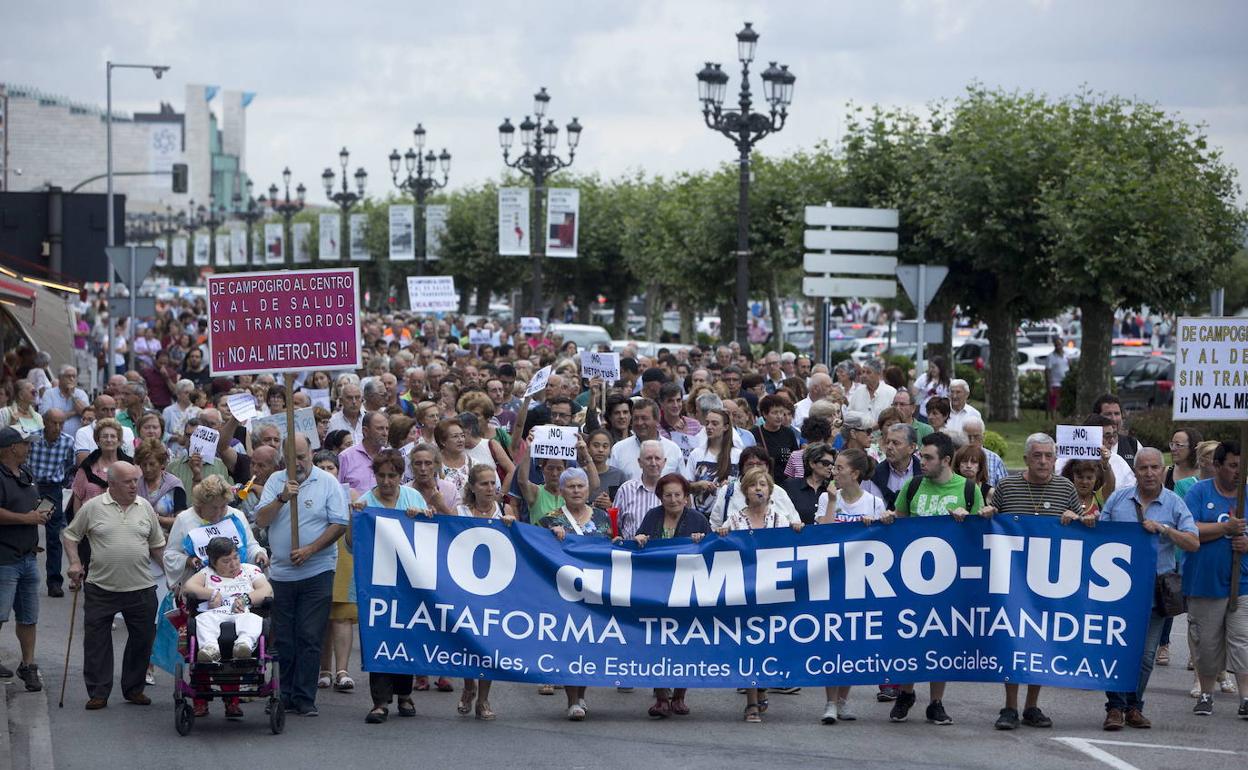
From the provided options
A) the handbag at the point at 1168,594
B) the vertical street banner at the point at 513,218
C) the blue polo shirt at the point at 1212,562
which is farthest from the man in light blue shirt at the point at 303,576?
the vertical street banner at the point at 513,218

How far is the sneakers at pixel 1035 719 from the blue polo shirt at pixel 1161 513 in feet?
3.55

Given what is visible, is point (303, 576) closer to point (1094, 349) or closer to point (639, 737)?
point (639, 737)

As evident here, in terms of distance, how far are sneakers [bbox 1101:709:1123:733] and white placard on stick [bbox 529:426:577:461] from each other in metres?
3.61

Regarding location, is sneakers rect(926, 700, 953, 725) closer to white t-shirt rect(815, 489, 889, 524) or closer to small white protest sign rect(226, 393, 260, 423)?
white t-shirt rect(815, 489, 889, 524)

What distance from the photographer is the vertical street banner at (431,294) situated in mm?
37000

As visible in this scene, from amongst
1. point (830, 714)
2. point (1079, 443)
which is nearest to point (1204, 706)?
point (1079, 443)

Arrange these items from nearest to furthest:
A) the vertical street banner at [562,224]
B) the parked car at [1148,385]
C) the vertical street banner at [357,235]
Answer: the parked car at [1148,385], the vertical street banner at [562,224], the vertical street banner at [357,235]

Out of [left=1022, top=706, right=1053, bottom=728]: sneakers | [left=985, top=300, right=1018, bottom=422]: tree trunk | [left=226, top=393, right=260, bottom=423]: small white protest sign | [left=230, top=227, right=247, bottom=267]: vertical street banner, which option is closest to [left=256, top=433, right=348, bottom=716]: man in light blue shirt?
[left=226, top=393, right=260, bottom=423]: small white protest sign

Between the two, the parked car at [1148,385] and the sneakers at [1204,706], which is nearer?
the sneakers at [1204,706]

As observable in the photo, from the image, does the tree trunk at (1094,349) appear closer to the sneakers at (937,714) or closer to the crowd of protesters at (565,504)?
the crowd of protesters at (565,504)

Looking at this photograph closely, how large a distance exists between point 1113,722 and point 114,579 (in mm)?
5896

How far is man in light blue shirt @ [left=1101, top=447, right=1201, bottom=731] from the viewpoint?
9719 mm

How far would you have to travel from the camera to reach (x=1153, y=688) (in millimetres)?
11133

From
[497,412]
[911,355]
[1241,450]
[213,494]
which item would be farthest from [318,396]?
[911,355]
